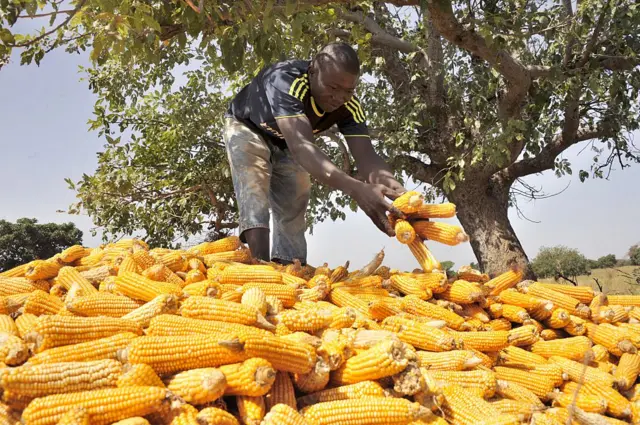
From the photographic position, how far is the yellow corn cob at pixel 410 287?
418 centimetres

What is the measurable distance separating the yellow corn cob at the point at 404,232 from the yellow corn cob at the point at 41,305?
2325 mm

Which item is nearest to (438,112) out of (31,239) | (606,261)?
(31,239)

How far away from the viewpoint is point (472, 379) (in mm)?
2990

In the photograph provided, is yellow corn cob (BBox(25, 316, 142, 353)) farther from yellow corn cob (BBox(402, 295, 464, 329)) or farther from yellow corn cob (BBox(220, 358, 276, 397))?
yellow corn cob (BBox(402, 295, 464, 329))

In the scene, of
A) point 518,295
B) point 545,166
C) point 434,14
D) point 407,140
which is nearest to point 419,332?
point 518,295

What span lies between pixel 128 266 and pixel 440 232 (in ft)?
7.61

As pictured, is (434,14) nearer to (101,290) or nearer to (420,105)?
(420,105)

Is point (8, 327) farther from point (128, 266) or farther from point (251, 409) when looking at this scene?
point (251, 409)

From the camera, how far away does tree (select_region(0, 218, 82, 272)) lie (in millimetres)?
17547

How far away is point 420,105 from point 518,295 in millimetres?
6813

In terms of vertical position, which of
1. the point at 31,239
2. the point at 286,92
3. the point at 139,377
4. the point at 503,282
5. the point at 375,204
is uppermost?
the point at 31,239

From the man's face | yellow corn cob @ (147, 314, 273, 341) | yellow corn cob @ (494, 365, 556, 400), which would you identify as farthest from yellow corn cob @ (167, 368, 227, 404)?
the man's face

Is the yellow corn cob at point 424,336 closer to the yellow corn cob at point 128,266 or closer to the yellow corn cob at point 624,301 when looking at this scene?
the yellow corn cob at point 128,266

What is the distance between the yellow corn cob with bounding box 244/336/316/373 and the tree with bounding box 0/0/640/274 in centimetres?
623
